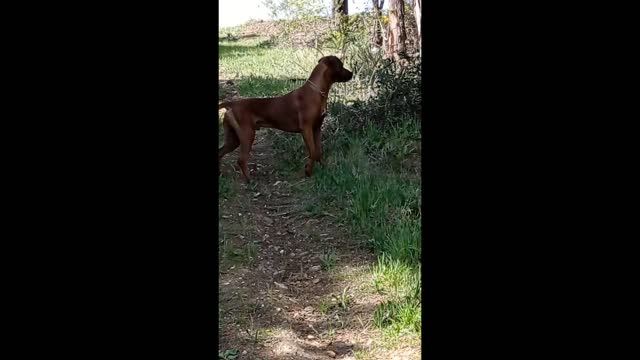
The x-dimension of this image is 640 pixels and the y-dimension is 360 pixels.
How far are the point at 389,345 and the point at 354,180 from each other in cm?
217

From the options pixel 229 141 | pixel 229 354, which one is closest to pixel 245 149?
pixel 229 141

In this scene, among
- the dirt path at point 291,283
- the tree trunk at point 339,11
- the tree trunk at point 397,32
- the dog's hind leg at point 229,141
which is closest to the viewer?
the dirt path at point 291,283

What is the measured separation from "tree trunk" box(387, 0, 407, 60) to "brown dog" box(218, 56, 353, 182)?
229cm

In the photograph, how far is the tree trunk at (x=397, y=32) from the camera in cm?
798

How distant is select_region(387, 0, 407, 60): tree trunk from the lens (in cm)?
798

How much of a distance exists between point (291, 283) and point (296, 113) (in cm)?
205

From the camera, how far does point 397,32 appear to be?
8062 mm

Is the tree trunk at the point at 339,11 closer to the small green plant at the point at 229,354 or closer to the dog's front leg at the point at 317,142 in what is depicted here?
the dog's front leg at the point at 317,142

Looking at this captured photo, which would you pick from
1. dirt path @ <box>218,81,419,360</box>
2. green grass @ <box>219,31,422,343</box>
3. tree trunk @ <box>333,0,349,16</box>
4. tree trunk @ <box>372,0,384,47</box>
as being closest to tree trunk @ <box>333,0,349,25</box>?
tree trunk @ <box>333,0,349,16</box>

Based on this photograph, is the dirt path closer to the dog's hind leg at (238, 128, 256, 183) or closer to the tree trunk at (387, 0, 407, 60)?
the dog's hind leg at (238, 128, 256, 183)

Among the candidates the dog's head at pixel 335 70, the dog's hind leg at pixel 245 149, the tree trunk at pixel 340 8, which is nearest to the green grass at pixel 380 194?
the dog's hind leg at pixel 245 149

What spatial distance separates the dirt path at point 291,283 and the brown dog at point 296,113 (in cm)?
29
